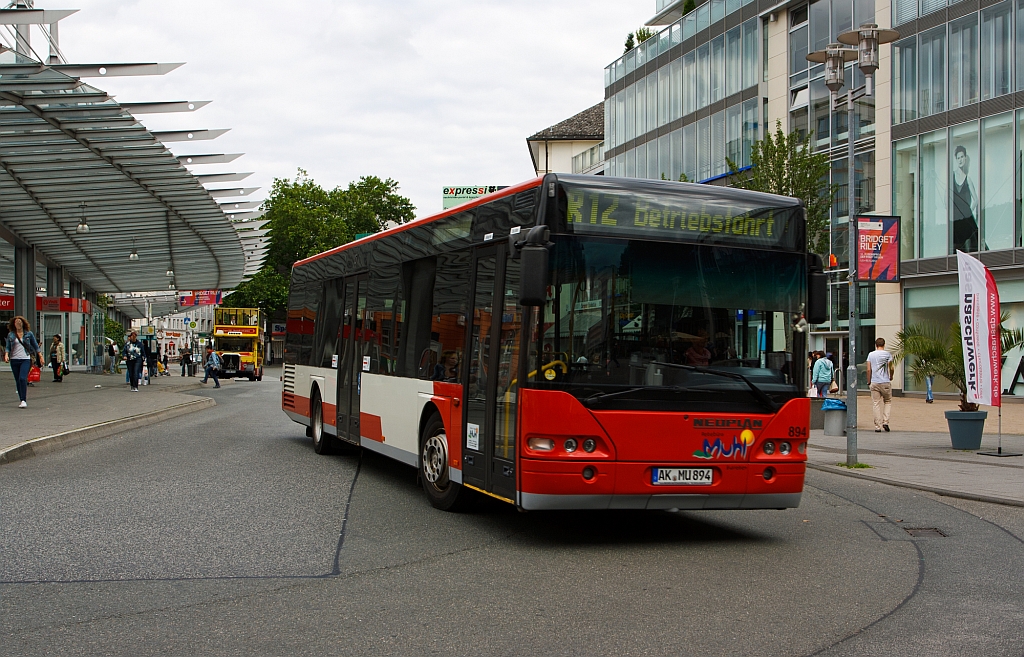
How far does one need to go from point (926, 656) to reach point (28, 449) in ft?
39.7

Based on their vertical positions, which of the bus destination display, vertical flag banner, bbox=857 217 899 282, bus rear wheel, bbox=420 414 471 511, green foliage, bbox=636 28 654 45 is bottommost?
bus rear wheel, bbox=420 414 471 511

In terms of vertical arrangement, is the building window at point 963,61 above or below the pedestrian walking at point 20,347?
above

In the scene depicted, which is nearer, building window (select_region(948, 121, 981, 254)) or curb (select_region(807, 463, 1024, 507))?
curb (select_region(807, 463, 1024, 507))

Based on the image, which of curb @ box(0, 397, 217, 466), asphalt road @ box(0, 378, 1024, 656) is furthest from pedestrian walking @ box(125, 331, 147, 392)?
asphalt road @ box(0, 378, 1024, 656)

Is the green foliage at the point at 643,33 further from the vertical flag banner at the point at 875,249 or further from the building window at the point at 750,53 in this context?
the vertical flag banner at the point at 875,249

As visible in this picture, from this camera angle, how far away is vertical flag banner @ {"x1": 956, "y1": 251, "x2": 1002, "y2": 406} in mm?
16422

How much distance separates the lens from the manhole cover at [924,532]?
929cm

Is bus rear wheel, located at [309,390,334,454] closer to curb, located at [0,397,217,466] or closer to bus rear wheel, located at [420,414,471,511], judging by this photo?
curb, located at [0,397,217,466]

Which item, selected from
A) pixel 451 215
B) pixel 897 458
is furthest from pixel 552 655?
pixel 897 458

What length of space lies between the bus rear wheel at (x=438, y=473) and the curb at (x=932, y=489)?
19.2 feet

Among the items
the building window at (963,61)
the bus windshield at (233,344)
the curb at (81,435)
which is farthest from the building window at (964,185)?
the bus windshield at (233,344)

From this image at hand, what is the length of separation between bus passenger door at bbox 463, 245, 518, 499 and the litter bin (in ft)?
40.5

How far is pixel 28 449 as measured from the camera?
1411cm

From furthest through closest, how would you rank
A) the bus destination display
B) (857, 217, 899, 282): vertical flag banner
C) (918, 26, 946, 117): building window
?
(918, 26, 946, 117): building window < (857, 217, 899, 282): vertical flag banner < the bus destination display
